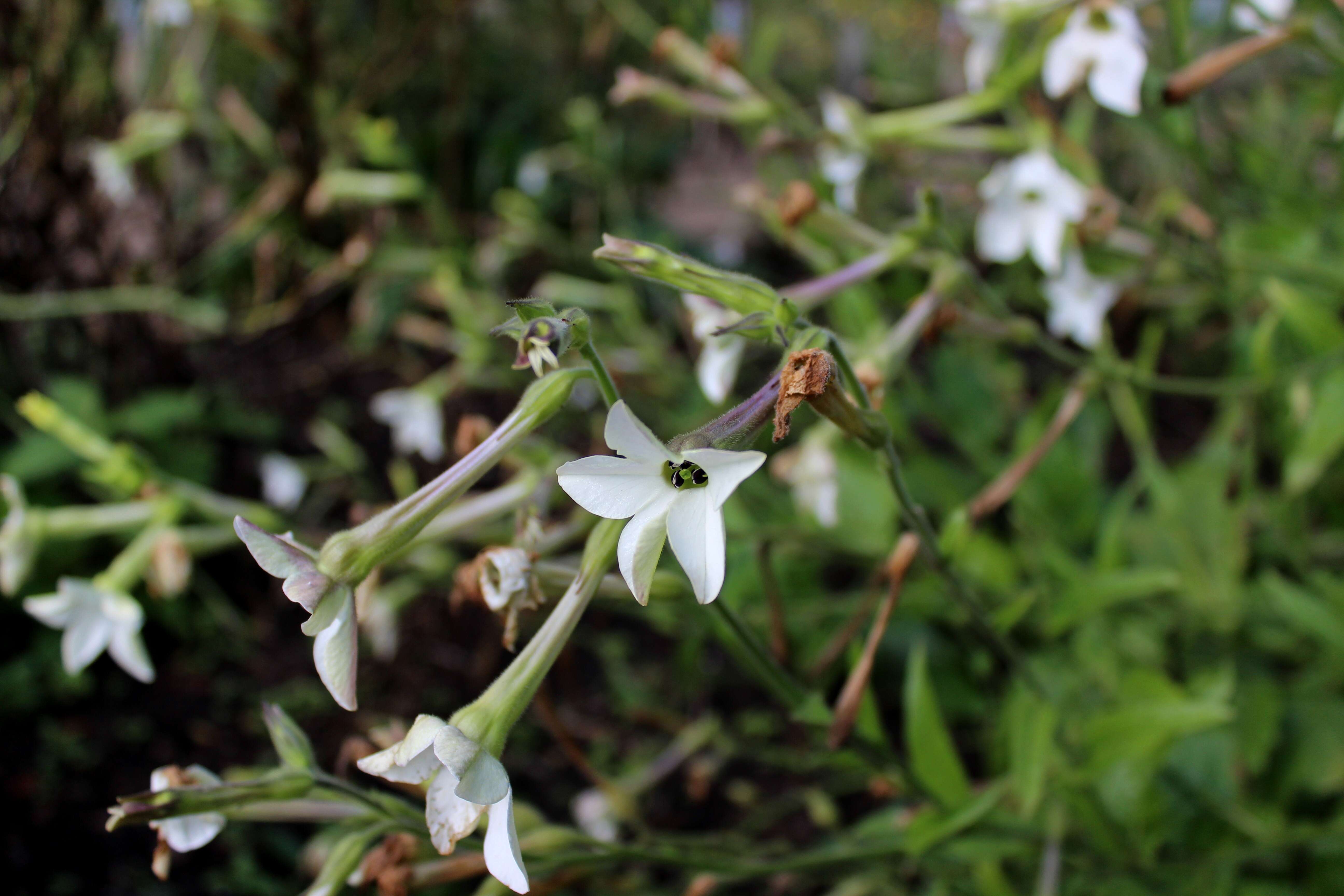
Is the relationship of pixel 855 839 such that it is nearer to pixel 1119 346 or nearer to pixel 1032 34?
pixel 1032 34

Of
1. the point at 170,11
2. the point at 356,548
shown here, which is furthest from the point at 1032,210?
the point at 170,11

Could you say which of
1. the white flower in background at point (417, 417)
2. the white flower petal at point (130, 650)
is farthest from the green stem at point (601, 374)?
the white flower in background at point (417, 417)

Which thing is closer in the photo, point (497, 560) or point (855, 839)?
point (497, 560)

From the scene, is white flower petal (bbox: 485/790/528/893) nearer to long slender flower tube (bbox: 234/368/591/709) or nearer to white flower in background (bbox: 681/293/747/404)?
long slender flower tube (bbox: 234/368/591/709)

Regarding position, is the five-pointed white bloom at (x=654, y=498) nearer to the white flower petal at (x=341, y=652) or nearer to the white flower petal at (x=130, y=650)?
the white flower petal at (x=341, y=652)

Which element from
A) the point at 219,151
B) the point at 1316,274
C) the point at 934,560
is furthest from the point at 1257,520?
the point at 219,151
